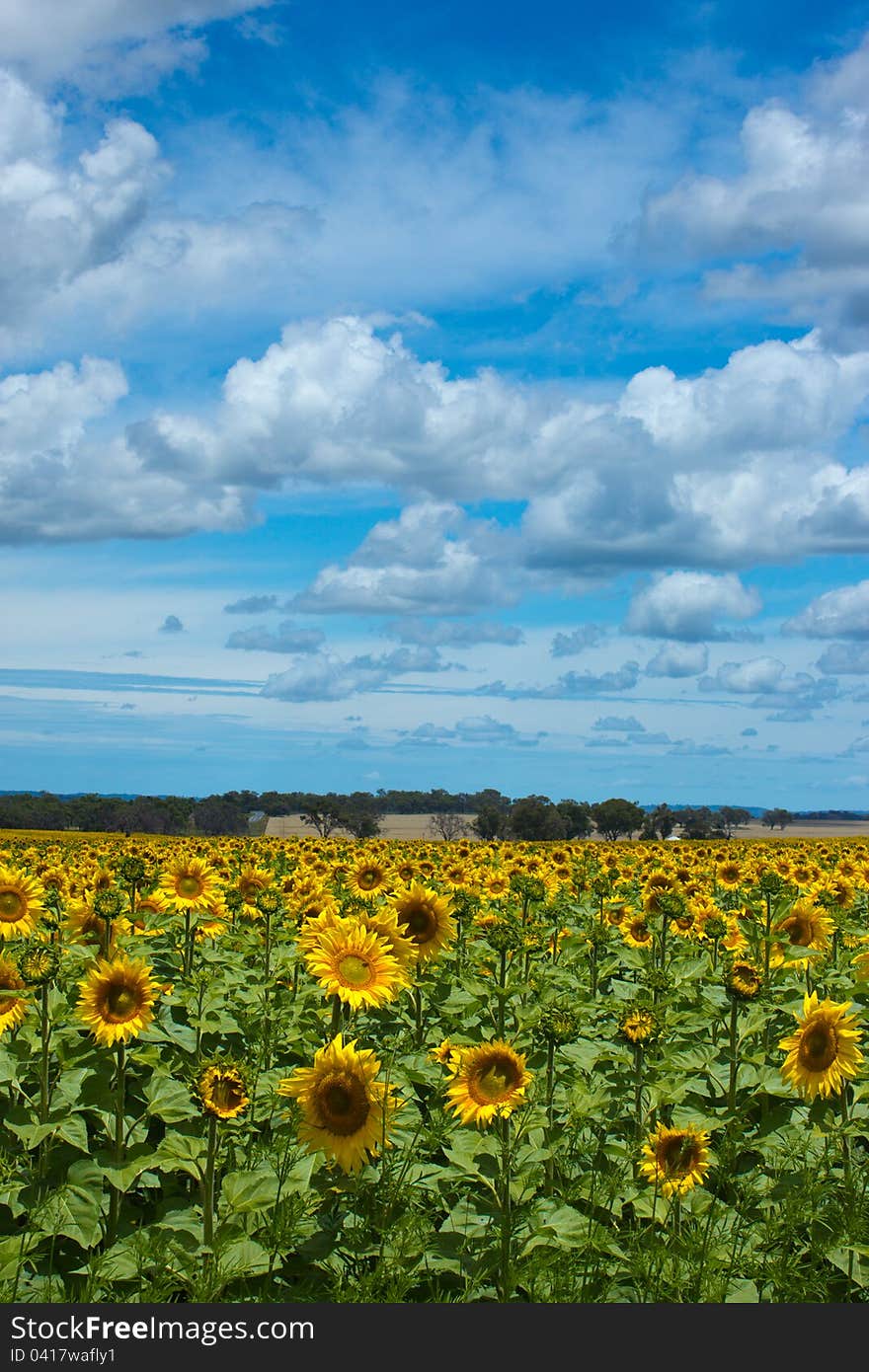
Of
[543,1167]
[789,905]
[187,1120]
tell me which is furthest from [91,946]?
[789,905]

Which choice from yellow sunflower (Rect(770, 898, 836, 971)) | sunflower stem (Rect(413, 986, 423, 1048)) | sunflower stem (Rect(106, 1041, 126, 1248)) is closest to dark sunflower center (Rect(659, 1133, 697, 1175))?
sunflower stem (Rect(413, 986, 423, 1048))

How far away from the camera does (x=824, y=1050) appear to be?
6199 mm

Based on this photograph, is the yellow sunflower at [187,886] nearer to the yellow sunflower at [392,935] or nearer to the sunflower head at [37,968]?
the sunflower head at [37,968]

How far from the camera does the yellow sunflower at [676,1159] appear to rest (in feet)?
18.6

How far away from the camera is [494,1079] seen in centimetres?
527

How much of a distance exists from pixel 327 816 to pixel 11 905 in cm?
10499

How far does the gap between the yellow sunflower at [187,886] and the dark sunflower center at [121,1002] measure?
2.65m

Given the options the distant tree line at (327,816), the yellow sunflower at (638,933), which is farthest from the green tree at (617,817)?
the yellow sunflower at (638,933)

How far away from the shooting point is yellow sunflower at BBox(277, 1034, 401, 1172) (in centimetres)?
510

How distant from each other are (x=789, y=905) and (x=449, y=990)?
3.42 meters

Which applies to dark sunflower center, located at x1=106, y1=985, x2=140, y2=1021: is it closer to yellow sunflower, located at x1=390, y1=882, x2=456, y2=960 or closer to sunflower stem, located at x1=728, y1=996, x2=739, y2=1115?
yellow sunflower, located at x1=390, y1=882, x2=456, y2=960

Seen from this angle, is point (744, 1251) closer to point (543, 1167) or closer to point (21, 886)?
point (543, 1167)

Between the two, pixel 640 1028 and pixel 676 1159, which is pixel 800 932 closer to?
pixel 640 1028

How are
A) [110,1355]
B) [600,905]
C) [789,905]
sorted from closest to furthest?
[110,1355] < [789,905] < [600,905]
